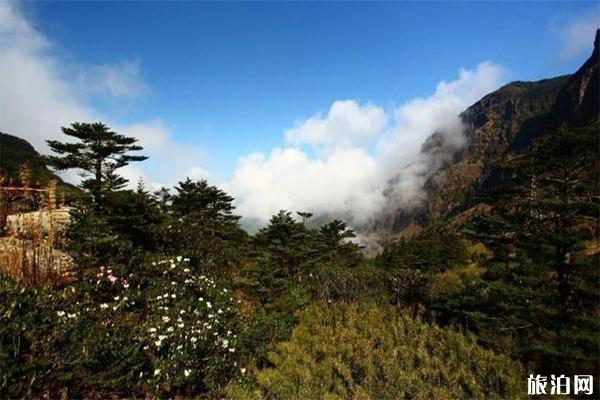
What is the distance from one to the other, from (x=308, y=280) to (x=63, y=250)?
7.75 metres

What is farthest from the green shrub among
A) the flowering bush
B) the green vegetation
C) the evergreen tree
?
the evergreen tree

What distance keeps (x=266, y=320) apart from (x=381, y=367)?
2730 mm

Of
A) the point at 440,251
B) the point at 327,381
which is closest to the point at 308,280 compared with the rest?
the point at 327,381

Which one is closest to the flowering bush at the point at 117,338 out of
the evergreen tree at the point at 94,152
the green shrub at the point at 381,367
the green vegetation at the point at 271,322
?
the green vegetation at the point at 271,322

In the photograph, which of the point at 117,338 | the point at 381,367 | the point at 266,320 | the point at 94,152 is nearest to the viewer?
the point at 117,338

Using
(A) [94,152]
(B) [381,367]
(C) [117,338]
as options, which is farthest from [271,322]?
(A) [94,152]

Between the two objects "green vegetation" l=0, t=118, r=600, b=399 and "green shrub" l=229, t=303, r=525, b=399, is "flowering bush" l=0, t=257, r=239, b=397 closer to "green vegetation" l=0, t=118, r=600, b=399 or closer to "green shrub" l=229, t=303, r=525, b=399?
"green vegetation" l=0, t=118, r=600, b=399

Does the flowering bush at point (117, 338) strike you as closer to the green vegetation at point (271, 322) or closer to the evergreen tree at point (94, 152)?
the green vegetation at point (271, 322)

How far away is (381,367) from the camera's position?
265 inches

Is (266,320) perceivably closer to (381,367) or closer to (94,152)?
(381,367)

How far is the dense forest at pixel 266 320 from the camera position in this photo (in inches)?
187

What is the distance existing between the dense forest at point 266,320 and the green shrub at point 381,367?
0.11ft

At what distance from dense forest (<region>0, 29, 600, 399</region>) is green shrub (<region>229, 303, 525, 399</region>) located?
1.3 inches

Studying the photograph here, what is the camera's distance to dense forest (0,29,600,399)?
15.6ft
